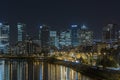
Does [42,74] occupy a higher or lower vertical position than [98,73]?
lower

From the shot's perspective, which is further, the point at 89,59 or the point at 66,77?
the point at 89,59

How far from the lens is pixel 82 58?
8650 cm

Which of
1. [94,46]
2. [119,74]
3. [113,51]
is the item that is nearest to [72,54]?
[94,46]

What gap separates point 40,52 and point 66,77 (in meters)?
83.8

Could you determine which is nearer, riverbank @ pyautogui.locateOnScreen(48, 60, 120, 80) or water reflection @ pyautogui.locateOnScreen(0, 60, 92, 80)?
riverbank @ pyautogui.locateOnScreen(48, 60, 120, 80)

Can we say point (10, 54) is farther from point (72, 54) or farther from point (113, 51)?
point (113, 51)

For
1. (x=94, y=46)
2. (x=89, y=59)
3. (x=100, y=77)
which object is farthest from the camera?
(x=94, y=46)

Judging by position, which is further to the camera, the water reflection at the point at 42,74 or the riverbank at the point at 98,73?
the water reflection at the point at 42,74

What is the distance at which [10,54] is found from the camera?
142500 mm

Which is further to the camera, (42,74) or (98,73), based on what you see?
(42,74)

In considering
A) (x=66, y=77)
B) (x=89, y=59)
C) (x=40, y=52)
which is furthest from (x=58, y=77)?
(x=40, y=52)

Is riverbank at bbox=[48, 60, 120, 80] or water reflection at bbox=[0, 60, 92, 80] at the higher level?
riverbank at bbox=[48, 60, 120, 80]

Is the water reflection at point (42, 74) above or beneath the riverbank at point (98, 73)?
beneath

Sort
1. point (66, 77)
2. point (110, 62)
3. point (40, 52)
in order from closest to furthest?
point (66, 77) < point (110, 62) < point (40, 52)
